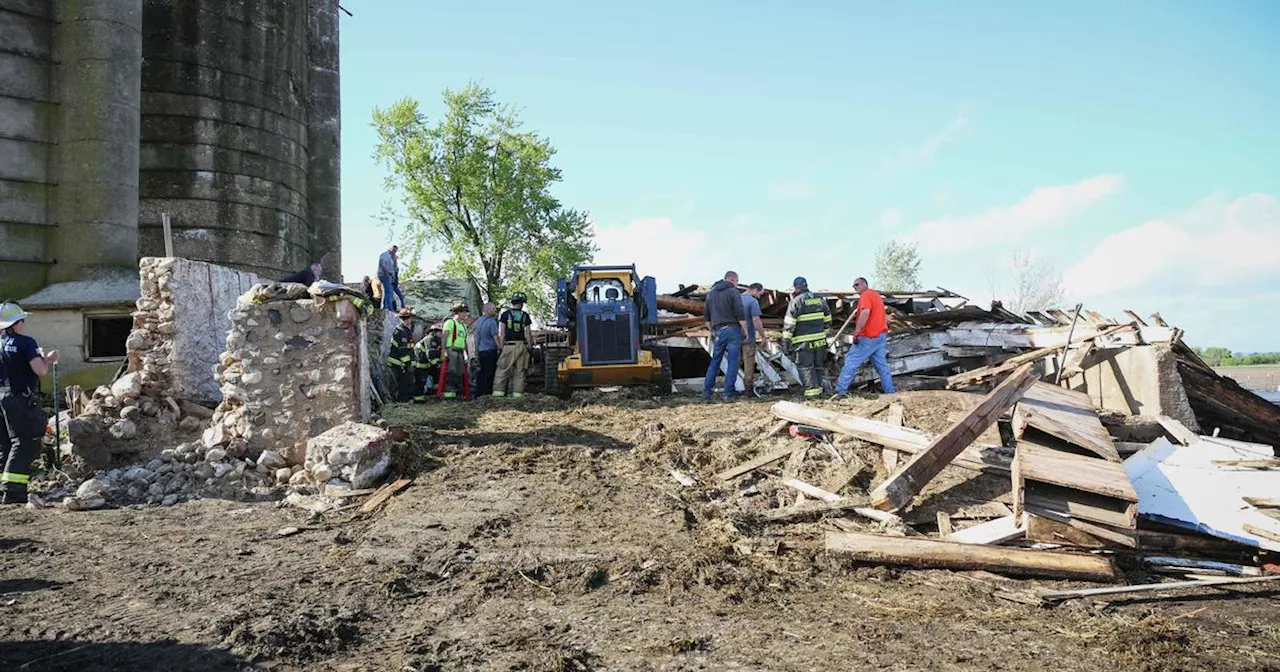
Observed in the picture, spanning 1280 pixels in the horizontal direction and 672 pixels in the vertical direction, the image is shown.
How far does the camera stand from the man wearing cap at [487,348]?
45.7ft

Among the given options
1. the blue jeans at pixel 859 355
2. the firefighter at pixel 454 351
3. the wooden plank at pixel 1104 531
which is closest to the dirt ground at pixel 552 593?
the wooden plank at pixel 1104 531

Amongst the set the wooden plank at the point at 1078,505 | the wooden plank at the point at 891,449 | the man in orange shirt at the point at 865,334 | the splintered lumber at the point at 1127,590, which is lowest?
the splintered lumber at the point at 1127,590

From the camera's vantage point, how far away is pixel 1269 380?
26.3 m

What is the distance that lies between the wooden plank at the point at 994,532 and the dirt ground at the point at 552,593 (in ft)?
1.24

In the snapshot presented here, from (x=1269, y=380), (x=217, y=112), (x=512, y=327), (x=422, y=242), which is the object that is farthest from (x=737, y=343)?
(x=422, y=242)

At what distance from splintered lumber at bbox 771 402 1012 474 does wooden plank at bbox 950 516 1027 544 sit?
0.99m

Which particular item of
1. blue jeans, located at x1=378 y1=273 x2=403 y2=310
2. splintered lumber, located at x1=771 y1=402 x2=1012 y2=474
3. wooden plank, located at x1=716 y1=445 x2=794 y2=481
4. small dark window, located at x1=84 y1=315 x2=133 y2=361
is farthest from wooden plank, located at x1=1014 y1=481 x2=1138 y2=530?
small dark window, located at x1=84 y1=315 x2=133 y2=361

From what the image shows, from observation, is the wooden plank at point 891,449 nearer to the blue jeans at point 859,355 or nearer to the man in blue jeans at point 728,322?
the blue jeans at point 859,355

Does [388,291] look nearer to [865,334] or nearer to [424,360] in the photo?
[424,360]

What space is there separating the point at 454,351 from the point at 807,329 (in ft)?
19.8

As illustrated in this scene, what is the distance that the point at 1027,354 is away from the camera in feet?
41.3

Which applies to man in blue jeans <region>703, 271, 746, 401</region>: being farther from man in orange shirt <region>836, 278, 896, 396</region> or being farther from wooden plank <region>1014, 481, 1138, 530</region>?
wooden plank <region>1014, 481, 1138, 530</region>

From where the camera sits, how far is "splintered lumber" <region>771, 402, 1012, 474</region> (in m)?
7.27

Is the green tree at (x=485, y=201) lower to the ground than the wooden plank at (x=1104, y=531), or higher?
higher
